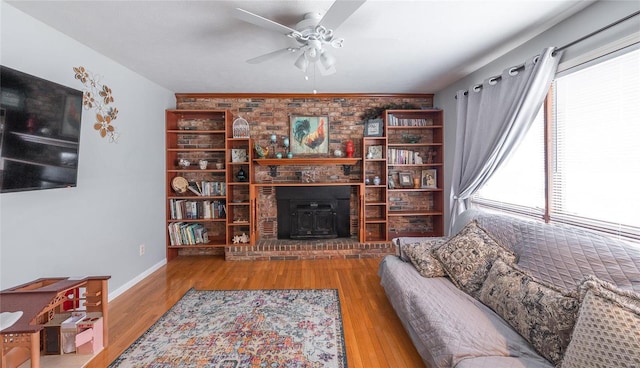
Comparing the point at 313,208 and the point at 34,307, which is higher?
the point at 313,208

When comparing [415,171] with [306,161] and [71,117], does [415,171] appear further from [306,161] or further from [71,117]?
[71,117]

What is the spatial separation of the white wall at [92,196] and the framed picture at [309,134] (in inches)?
73.8

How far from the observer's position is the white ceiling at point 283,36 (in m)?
1.84

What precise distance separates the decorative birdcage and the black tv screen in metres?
1.97

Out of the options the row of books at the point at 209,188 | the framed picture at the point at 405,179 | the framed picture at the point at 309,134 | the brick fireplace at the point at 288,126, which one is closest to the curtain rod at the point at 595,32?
the brick fireplace at the point at 288,126

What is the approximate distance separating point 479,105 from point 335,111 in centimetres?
200

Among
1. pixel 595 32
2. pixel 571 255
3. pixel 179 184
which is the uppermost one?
pixel 595 32

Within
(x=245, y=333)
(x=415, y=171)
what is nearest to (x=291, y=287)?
(x=245, y=333)

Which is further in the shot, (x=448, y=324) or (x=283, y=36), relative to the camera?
(x=283, y=36)

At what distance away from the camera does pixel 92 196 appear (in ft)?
8.05

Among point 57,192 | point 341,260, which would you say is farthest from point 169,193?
point 341,260

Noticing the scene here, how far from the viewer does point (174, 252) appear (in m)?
3.92

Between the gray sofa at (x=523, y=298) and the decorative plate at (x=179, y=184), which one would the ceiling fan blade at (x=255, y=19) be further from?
the decorative plate at (x=179, y=184)

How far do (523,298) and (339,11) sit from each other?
198cm
